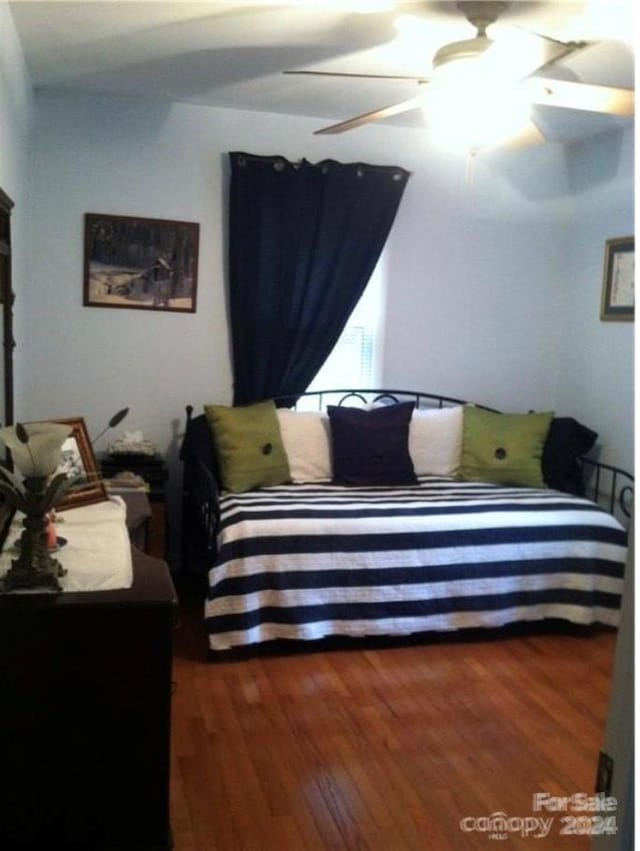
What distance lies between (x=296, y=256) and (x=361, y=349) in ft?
2.20

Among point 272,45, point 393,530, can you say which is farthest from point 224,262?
point 393,530

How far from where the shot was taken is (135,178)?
154 inches

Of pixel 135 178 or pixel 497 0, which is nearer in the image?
pixel 497 0

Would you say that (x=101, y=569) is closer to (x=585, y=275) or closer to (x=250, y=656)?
(x=250, y=656)

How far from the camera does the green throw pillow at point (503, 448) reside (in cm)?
400

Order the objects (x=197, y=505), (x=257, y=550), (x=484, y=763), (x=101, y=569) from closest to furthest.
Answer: (x=101, y=569)
(x=484, y=763)
(x=257, y=550)
(x=197, y=505)

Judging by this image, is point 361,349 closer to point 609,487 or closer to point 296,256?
point 296,256

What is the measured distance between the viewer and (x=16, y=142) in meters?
3.21

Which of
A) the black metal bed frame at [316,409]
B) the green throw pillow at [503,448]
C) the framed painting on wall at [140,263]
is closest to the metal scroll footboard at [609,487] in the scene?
the black metal bed frame at [316,409]

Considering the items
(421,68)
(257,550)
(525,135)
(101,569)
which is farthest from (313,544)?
(421,68)

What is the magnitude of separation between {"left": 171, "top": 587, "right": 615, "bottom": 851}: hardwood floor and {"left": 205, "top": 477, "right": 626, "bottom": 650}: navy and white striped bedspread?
0.15 metres

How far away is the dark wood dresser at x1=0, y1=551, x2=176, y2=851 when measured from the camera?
175 cm

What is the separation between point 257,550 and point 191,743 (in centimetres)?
81

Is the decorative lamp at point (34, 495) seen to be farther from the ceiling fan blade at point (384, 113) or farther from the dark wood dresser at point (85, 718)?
the ceiling fan blade at point (384, 113)
